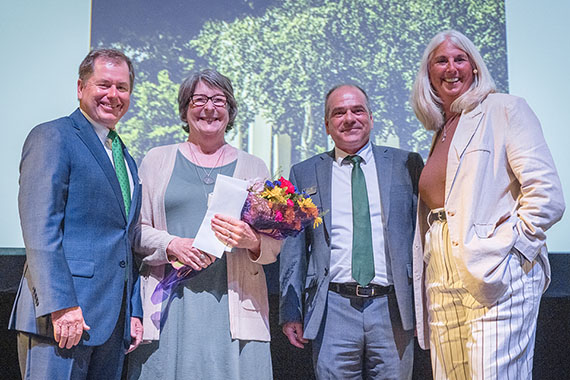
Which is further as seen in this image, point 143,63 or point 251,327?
point 143,63

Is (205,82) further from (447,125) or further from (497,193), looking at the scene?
(497,193)

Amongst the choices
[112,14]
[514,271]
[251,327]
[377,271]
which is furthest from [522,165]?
[112,14]

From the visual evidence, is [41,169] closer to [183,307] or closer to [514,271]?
[183,307]

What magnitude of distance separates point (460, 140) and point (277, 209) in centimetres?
77

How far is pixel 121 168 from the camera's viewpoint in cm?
212

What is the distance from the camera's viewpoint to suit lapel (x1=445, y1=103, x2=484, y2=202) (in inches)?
81.2

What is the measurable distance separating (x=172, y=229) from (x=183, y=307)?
0.34 m

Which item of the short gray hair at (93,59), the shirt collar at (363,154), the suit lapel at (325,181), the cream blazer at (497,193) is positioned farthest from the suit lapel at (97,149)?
the cream blazer at (497,193)

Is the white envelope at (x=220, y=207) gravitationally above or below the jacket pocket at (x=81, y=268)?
above

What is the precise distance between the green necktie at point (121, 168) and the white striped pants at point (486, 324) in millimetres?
1246

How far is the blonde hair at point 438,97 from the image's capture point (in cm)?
219

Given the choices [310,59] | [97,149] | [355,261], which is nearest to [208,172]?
[97,149]

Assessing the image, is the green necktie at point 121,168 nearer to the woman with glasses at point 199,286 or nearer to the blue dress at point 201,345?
the woman with glasses at point 199,286

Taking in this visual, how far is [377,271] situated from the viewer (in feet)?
7.77
